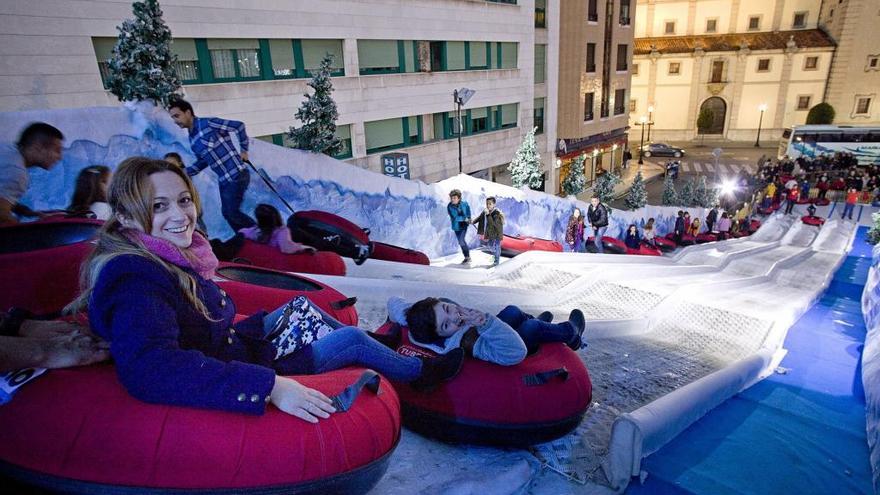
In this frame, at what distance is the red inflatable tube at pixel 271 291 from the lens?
378cm

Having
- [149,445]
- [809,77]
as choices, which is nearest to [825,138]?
[809,77]

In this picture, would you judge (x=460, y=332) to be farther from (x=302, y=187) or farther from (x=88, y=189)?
(x=302, y=187)

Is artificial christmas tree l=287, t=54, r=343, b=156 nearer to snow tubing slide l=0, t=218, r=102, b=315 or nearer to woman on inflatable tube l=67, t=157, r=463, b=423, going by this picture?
snow tubing slide l=0, t=218, r=102, b=315

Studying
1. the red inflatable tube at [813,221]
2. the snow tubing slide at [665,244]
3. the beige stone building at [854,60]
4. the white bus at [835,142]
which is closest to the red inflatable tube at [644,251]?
the snow tubing slide at [665,244]

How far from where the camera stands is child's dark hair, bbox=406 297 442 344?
3.19 m

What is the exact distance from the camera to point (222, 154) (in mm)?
6539

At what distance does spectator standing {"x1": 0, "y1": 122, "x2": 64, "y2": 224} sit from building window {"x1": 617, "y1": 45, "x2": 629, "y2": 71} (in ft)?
94.3

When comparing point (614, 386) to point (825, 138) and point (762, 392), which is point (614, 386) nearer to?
point (762, 392)

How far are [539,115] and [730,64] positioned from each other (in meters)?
24.5

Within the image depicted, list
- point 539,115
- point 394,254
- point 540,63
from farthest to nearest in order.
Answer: point 539,115 → point 540,63 → point 394,254

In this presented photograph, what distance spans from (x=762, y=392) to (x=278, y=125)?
12.9 metres

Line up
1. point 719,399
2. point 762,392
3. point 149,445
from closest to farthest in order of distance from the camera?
point 149,445
point 719,399
point 762,392

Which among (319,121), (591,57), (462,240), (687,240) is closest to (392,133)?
(319,121)

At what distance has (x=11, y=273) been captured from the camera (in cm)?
255
